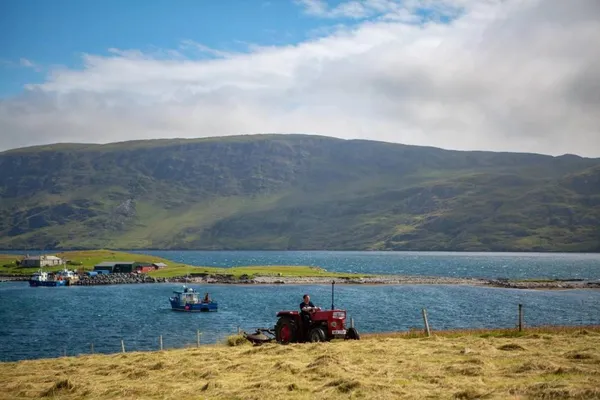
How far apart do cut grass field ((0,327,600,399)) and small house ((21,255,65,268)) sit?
511 ft

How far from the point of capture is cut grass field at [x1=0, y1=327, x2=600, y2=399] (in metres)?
20.3

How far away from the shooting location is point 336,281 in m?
144

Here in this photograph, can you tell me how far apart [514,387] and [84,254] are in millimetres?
193740

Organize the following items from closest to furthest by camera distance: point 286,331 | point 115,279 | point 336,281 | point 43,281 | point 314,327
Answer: point 314,327 → point 286,331 → point 336,281 → point 43,281 → point 115,279

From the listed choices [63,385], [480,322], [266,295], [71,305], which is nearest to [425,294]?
[266,295]

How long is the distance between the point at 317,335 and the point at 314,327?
0.77 meters

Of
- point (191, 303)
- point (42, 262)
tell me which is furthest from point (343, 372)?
point (42, 262)

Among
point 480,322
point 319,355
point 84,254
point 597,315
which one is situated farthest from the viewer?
point 84,254

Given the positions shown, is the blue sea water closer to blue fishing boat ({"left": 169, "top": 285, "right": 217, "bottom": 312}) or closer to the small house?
blue fishing boat ({"left": 169, "top": 285, "right": 217, "bottom": 312})

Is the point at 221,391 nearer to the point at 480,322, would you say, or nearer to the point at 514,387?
the point at 514,387

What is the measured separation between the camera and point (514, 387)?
1952 cm

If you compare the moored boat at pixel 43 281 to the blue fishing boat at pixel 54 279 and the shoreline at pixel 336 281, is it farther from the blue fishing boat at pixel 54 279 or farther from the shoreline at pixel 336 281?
the shoreline at pixel 336 281

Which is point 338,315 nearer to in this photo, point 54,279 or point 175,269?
point 54,279

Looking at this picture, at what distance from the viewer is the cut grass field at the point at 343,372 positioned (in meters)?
20.3
